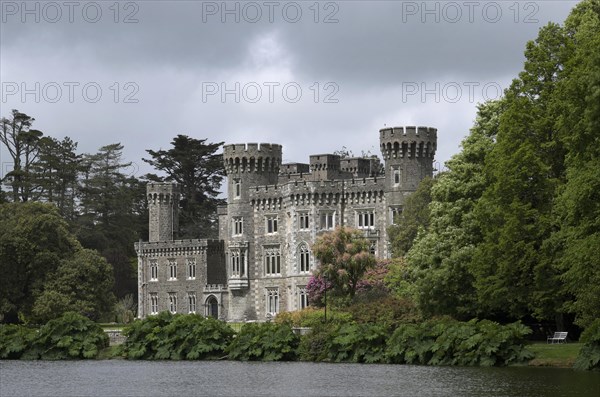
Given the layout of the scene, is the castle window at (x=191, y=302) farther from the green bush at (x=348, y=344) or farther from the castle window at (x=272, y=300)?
the green bush at (x=348, y=344)

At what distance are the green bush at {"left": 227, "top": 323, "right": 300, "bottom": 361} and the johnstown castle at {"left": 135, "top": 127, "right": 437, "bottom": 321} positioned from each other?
26.1 metres

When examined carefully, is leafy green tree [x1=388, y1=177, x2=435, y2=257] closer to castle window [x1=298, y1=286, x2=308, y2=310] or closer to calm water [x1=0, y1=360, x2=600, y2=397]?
castle window [x1=298, y1=286, x2=308, y2=310]

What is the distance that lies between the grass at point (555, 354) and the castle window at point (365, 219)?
35.1 meters

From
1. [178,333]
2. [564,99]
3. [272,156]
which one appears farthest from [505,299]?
[272,156]

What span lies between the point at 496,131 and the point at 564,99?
35.7 feet

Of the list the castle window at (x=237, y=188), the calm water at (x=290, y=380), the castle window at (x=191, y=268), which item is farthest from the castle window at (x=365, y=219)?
the calm water at (x=290, y=380)

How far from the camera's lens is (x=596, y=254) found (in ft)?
140

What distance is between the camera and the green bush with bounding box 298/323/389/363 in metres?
55.3

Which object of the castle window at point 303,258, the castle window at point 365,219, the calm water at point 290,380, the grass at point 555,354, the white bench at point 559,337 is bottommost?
the calm water at point 290,380

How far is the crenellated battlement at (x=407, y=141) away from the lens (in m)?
84.4

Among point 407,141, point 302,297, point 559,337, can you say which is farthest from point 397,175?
point 559,337

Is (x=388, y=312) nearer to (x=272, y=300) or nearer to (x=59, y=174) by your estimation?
(x=272, y=300)

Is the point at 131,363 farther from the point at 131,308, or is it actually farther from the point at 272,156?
the point at 131,308

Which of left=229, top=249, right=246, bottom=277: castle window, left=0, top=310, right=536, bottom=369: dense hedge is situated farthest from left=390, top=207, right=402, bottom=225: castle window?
left=0, top=310, right=536, bottom=369: dense hedge
